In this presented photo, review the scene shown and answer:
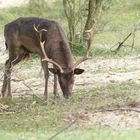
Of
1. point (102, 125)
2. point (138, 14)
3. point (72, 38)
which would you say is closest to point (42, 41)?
point (102, 125)

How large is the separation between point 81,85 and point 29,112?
3188mm

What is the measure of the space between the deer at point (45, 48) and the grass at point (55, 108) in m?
0.41

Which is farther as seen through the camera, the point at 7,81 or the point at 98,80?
the point at 98,80

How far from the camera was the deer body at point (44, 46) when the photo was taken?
472 inches

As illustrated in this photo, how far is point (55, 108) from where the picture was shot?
11.6m

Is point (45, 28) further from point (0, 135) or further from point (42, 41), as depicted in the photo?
point (0, 135)

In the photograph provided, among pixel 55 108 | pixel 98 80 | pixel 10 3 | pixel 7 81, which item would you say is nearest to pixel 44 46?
pixel 7 81

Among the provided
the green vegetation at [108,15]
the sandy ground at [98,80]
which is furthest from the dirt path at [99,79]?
the green vegetation at [108,15]

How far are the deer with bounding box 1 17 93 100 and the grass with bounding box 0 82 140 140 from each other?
0.41 m

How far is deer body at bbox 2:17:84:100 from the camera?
39.3 feet

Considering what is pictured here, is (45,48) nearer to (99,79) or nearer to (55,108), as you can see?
(55,108)

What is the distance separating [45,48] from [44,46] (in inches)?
2.1

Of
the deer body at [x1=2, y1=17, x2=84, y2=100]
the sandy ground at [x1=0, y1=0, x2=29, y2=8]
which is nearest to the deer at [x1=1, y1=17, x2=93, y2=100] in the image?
the deer body at [x1=2, y1=17, x2=84, y2=100]

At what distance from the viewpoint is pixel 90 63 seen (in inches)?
719
